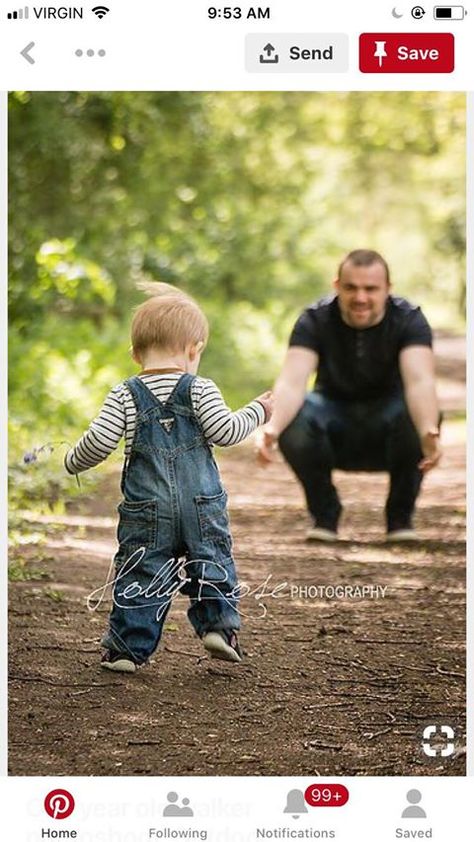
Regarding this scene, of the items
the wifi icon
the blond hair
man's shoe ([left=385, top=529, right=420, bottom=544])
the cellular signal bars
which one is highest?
the wifi icon

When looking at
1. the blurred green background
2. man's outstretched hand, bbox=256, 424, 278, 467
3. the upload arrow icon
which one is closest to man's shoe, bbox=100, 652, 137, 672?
man's outstretched hand, bbox=256, 424, 278, 467

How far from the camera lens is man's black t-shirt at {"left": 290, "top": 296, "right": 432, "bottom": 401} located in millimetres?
4172

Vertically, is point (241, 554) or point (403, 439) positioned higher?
point (403, 439)

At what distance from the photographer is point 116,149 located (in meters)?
7.91

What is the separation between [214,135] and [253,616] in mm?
6873

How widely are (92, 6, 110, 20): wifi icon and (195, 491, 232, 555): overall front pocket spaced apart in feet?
3.59

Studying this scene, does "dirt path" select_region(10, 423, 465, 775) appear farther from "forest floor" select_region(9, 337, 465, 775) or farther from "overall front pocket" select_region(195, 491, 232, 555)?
"overall front pocket" select_region(195, 491, 232, 555)

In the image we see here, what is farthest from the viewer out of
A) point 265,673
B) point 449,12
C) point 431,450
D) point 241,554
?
point 241,554

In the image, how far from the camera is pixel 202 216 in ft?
31.7

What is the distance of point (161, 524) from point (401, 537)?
1.64 m

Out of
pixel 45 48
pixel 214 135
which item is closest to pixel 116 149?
pixel 214 135
